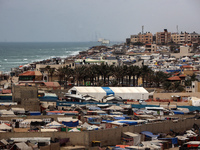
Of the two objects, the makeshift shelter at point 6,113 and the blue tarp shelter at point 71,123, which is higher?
the makeshift shelter at point 6,113

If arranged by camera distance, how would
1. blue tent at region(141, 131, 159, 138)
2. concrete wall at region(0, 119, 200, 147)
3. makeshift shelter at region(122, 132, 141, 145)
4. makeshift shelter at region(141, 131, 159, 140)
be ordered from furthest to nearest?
blue tent at region(141, 131, 159, 138) → makeshift shelter at region(141, 131, 159, 140) → makeshift shelter at region(122, 132, 141, 145) → concrete wall at region(0, 119, 200, 147)

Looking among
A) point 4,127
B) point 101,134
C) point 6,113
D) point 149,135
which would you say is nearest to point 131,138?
point 149,135

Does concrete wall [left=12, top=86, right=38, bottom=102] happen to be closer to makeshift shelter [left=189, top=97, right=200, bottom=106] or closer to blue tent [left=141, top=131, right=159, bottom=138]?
blue tent [left=141, top=131, right=159, bottom=138]

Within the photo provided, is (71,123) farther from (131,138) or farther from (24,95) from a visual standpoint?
(24,95)

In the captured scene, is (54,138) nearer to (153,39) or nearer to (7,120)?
(7,120)

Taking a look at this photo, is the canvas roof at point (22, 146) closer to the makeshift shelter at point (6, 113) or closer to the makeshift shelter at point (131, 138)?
the makeshift shelter at point (131, 138)

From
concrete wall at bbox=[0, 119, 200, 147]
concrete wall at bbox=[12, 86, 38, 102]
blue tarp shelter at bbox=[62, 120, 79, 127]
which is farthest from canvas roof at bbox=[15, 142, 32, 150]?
concrete wall at bbox=[12, 86, 38, 102]

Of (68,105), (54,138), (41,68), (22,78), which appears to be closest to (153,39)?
(41,68)

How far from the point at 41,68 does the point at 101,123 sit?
3148cm

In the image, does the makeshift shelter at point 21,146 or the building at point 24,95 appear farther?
the building at point 24,95

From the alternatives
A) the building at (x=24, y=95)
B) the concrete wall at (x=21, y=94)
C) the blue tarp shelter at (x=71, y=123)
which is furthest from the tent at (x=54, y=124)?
the concrete wall at (x=21, y=94)

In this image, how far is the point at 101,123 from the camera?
28.2 m

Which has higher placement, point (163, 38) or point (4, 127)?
point (163, 38)

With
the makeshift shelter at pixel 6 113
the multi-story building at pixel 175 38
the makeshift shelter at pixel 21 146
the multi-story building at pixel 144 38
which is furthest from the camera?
the multi-story building at pixel 144 38
